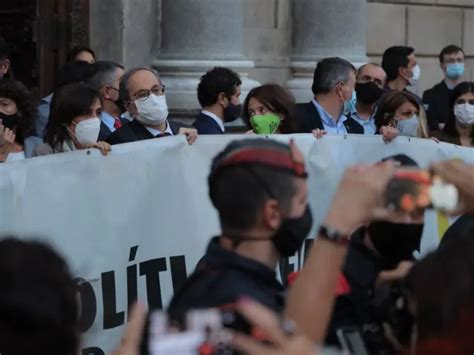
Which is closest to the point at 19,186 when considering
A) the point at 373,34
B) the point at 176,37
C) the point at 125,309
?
the point at 125,309

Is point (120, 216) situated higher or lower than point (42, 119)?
lower

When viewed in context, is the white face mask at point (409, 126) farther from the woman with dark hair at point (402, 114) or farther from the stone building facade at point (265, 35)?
the stone building facade at point (265, 35)

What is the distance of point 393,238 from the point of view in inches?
152

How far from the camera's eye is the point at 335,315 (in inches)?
137

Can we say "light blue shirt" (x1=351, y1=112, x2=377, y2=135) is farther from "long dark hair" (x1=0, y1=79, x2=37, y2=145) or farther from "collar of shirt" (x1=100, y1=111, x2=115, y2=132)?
"long dark hair" (x1=0, y1=79, x2=37, y2=145)

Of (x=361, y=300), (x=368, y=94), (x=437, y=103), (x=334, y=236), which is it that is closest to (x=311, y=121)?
(x=368, y=94)

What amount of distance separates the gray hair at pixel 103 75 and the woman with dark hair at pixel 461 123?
2019 mm

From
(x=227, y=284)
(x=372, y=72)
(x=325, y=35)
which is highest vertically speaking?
(x=325, y=35)

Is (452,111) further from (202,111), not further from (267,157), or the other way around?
(267,157)

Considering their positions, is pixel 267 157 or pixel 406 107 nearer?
pixel 267 157

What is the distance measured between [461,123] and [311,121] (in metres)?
0.94

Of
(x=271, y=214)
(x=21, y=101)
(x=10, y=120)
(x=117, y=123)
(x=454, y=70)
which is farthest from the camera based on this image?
(x=454, y=70)

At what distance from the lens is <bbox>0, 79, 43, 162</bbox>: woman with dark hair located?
21.1 ft

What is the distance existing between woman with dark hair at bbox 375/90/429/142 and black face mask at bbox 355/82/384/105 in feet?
2.33
